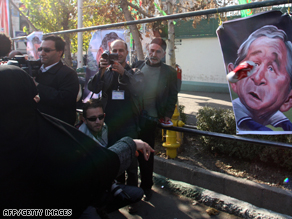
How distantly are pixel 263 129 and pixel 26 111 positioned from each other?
232 centimetres

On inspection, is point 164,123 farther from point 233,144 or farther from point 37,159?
point 37,159

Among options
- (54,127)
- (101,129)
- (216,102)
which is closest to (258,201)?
(101,129)

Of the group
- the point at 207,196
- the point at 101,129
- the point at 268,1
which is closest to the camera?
the point at 268,1

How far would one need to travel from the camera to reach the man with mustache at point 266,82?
103 inches

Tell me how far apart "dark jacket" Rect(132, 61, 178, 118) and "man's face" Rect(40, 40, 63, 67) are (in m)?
1.31

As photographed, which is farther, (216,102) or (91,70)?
Answer: (216,102)

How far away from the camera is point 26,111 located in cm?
126

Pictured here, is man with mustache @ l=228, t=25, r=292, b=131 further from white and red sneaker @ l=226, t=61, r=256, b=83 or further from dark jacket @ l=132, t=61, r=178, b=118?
dark jacket @ l=132, t=61, r=178, b=118

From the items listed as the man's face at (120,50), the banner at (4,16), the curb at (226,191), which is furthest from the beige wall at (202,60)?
the man's face at (120,50)

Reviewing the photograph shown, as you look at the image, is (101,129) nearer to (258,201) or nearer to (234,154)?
(258,201)

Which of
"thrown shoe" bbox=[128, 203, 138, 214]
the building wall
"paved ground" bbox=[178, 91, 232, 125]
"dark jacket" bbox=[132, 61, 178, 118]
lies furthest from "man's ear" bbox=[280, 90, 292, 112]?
the building wall

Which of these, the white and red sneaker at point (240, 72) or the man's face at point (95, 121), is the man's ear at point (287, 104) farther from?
the man's face at point (95, 121)

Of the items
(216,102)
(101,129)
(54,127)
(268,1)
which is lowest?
(216,102)

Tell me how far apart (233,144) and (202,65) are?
435 inches
